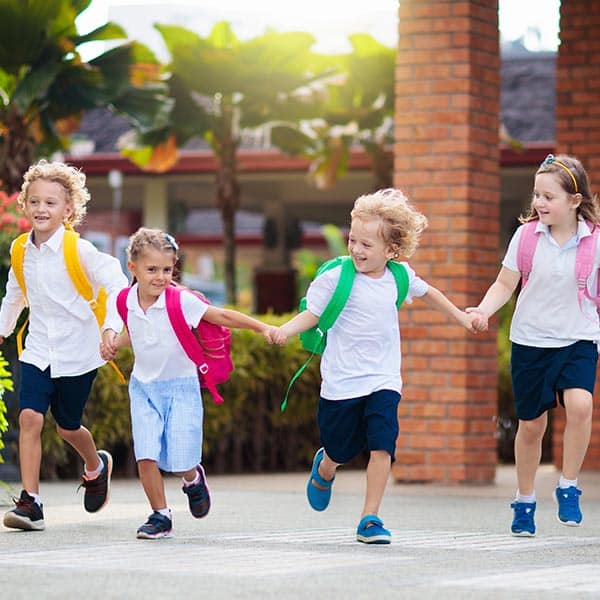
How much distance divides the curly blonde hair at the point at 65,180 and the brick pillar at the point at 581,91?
6.08m

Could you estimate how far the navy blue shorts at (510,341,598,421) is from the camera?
749cm

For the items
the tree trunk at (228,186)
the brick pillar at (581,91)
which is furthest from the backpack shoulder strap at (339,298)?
the tree trunk at (228,186)

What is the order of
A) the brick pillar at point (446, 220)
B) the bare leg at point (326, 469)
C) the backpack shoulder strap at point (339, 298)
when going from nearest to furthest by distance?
the backpack shoulder strap at point (339, 298), the bare leg at point (326, 469), the brick pillar at point (446, 220)

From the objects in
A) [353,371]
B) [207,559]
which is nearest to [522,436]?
[353,371]

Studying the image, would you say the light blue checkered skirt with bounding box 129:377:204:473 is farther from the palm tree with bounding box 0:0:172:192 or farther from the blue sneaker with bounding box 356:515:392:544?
the palm tree with bounding box 0:0:172:192

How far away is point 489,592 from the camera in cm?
541

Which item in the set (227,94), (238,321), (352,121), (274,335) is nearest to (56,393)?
(238,321)

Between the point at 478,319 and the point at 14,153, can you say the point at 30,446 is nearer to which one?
the point at 478,319

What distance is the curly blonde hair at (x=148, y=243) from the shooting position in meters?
7.34

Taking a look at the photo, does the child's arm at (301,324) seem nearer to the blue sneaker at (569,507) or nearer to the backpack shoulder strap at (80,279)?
the backpack shoulder strap at (80,279)

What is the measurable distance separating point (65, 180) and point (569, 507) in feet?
9.45

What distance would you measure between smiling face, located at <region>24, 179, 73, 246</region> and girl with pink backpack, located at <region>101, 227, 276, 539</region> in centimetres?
60

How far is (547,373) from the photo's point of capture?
7547mm

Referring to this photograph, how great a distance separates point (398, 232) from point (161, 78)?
14.8 metres
